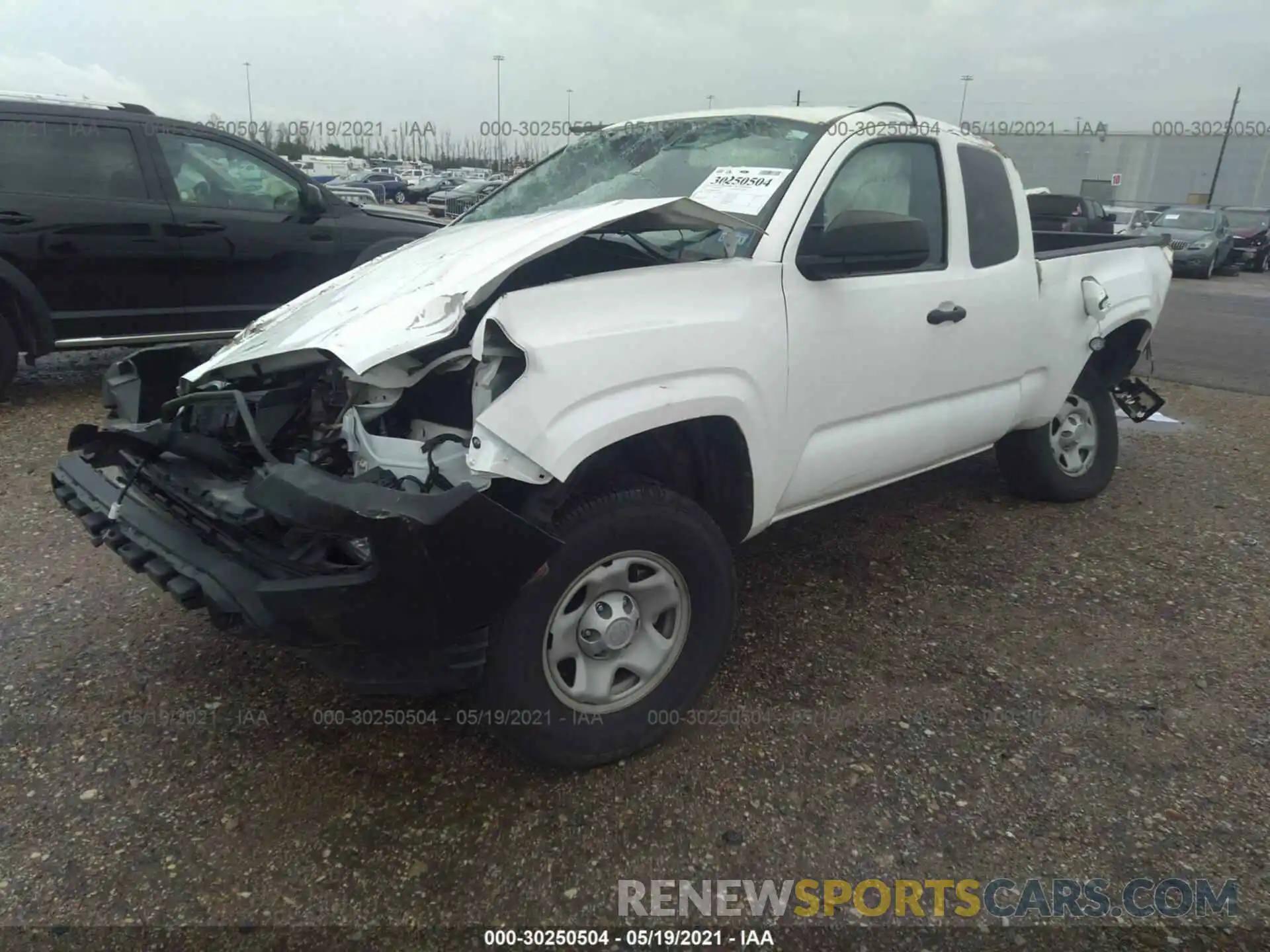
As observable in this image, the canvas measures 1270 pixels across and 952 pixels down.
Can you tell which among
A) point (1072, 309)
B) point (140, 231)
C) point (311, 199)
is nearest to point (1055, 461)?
point (1072, 309)

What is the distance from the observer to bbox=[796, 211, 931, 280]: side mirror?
273cm

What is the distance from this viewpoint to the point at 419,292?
2.54 m

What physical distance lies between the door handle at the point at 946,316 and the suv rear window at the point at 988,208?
0.89 ft

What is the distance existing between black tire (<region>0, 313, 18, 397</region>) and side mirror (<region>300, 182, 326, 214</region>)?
82.4 inches

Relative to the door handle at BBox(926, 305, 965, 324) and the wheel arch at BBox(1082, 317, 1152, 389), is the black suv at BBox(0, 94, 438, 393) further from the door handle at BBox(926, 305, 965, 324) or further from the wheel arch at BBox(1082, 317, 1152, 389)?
the wheel arch at BBox(1082, 317, 1152, 389)

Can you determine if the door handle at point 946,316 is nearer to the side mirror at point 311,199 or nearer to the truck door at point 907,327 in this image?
the truck door at point 907,327

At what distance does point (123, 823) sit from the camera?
90.4 inches

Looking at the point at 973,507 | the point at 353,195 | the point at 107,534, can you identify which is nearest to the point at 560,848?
the point at 107,534

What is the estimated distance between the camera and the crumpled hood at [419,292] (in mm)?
2338

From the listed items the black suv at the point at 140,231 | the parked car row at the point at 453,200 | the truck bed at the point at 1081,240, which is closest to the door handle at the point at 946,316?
the truck bed at the point at 1081,240

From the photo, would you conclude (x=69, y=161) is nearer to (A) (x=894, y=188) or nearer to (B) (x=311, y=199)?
(B) (x=311, y=199)

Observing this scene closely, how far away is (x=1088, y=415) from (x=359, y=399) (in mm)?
3852

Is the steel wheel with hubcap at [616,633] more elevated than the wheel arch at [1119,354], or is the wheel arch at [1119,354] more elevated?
the wheel arch at [1119,354]

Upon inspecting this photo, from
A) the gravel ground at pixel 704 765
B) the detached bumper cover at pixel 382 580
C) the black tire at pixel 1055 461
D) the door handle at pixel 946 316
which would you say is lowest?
the gravel ground at pixel 704 765
